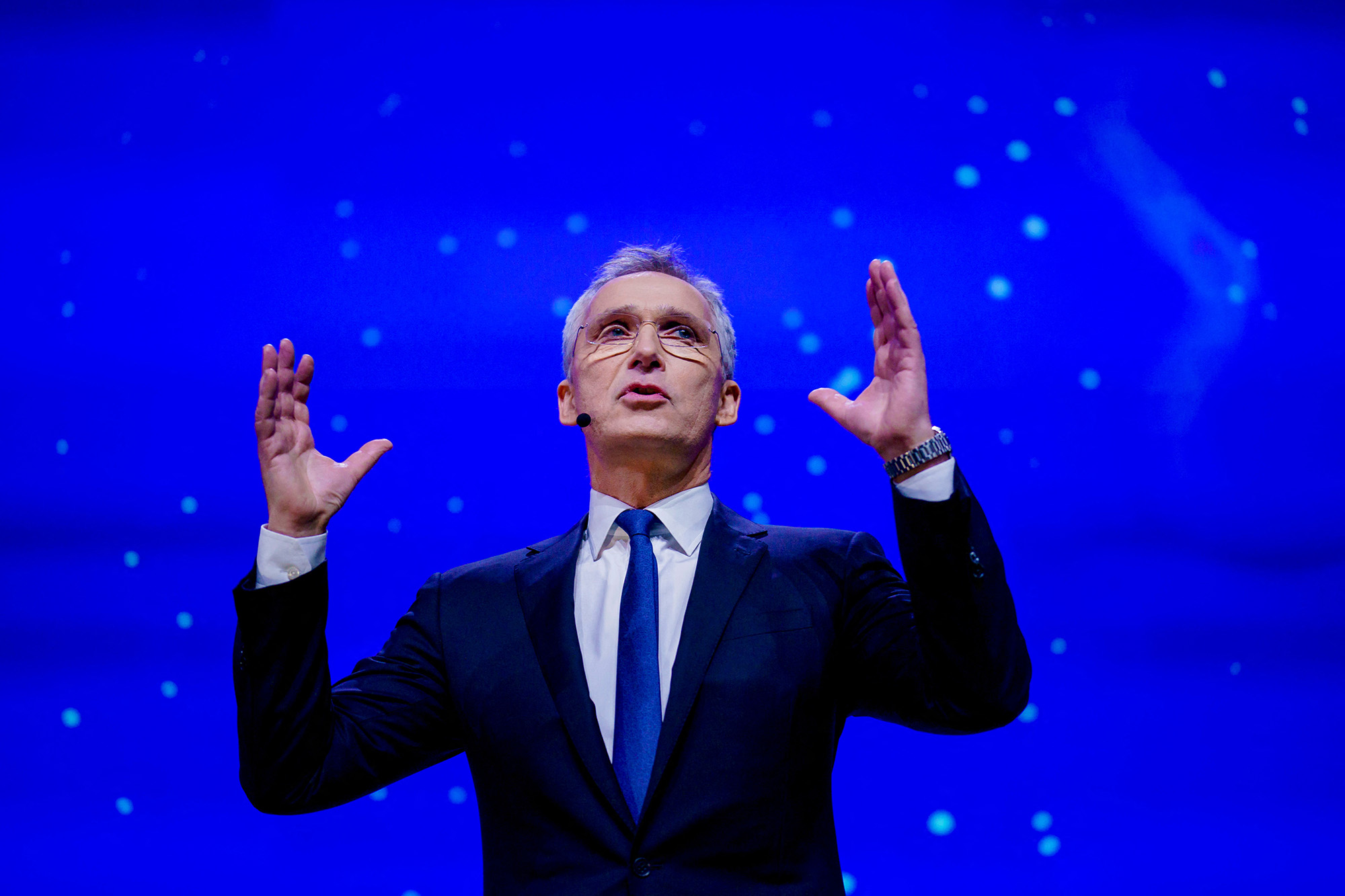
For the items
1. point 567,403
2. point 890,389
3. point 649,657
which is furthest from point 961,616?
point 567,403

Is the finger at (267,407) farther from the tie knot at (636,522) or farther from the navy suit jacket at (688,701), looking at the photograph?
the tie knot at (636,522)

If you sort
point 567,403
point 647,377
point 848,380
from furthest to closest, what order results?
point 848,380 < point 567,403 < point 647,377

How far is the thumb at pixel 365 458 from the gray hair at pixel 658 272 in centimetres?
34

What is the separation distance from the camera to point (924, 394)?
4.15ft

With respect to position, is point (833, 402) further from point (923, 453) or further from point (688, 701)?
point (688, 701)

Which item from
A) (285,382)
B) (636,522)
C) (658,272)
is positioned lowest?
(636,522)

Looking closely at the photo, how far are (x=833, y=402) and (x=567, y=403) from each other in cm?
53

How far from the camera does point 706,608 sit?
1396 millimetres

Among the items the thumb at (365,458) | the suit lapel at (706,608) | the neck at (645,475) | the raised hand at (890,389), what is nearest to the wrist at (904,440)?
the raised hand at (890,389)

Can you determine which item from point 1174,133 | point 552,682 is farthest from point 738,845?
point 1174,133

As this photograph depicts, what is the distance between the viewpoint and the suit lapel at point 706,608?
1305mm

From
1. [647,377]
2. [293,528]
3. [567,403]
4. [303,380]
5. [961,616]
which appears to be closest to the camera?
[961,616]

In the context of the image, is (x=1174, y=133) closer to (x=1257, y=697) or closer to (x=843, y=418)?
(x=1257, y=697)

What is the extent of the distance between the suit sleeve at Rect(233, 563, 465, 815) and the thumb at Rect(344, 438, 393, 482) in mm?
148
